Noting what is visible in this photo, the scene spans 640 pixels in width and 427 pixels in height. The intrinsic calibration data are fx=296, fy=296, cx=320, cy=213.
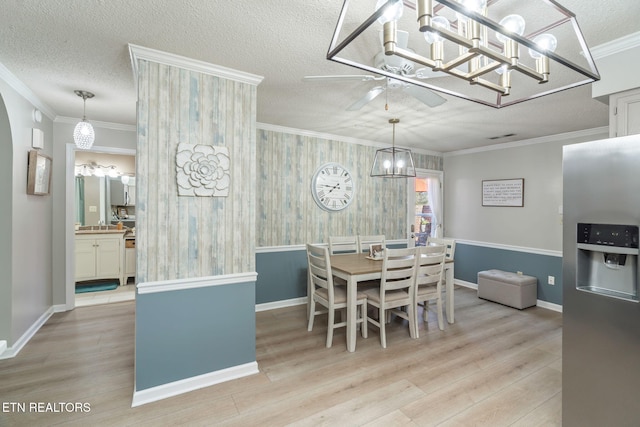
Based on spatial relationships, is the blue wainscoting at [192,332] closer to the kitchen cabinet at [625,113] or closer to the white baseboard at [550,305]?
the kitchen cabinet at [625,113]

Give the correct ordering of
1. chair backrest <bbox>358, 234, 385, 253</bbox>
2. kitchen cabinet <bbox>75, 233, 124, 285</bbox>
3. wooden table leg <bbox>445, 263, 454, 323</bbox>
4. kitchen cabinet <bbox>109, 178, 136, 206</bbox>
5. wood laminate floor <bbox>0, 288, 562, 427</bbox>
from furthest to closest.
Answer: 1. kitchen cabinet <bbox>109, 178, 136, 206</bbox>
2. kitchen cabinet <bbox>75, 233, 124, 285</bbox>
3. chair backrest <bbox>358, 234, 385, 253</bbox>
4. wooden table leg <bbox>445, 263, 454, 323</bbox>
5. wood laminate floor <bbox>0, 288, 562, 427</bbox>

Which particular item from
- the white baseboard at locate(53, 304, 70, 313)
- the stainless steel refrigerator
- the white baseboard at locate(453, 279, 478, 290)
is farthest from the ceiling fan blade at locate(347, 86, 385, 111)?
the white baseboard at locate(53, 304, 70, 313)

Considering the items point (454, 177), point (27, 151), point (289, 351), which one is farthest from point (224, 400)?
point (454, 177)

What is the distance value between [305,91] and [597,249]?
7.88 ft

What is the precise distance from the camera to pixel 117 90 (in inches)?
109

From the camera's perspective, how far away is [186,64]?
7.20 feet

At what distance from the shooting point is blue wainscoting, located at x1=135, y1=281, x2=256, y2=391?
2.11 meters

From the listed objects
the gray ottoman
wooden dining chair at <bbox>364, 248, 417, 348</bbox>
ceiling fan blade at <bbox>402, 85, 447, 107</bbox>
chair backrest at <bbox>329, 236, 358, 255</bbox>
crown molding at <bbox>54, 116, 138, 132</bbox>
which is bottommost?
the gray ottoman

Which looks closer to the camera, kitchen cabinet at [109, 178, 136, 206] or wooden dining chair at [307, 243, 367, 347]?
wooden dining chair at [307, 243, 367, 347]

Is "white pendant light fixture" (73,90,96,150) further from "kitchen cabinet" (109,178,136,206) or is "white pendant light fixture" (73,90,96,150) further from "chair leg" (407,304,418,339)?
"kitchen cabinet" (109,178,136,206)

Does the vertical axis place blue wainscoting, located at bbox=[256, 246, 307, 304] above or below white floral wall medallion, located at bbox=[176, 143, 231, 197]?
below

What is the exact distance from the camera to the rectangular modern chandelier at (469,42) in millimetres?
977

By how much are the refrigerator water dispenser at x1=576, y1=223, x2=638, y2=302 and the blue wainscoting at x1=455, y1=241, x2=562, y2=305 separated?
2944 millimetres

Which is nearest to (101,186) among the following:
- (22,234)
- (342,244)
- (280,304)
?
(22,234)
